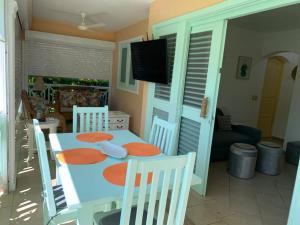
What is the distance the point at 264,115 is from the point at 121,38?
13.7ft

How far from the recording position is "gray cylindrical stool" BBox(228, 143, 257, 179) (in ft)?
10.7

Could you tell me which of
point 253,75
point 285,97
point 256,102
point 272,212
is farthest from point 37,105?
point 285,97

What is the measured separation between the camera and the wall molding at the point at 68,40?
5254 millimetres

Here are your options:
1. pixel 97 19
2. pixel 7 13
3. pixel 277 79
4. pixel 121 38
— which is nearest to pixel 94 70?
pixel 121 38

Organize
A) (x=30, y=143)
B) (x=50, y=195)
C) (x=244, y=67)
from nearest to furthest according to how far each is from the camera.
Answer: (x=50, y=195) → (x=30, y=143) → (x=244, y=67)

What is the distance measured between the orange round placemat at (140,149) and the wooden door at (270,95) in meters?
4.62

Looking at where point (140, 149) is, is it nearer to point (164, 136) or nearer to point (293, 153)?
point (164, 136)

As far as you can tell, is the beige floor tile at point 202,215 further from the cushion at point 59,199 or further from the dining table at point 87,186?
the cushion at point 59,199

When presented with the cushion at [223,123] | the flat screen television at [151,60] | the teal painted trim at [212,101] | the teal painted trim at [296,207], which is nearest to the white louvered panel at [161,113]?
the flat screen television at [151,60]

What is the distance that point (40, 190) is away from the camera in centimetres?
259

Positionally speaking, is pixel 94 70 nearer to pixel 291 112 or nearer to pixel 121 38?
pixel 121 38

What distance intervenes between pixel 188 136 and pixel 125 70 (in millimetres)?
3034

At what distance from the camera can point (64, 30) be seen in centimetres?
568

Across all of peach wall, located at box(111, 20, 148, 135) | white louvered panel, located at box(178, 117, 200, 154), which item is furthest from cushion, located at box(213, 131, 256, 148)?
peach wall, located at box(111, 20, 148, 135)
